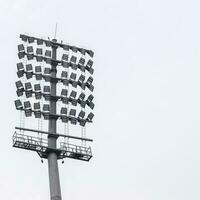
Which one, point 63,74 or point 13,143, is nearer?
point 13,143

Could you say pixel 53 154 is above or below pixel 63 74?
below

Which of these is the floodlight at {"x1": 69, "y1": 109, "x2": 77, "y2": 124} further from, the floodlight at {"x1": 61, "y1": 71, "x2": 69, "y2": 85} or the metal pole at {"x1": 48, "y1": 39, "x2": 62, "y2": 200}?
the floodlight at {"x1": 61, "y1": 71, "x2": 69, "y2": 85}

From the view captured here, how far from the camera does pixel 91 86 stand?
85.6 metres

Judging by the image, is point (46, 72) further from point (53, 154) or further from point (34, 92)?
point (53, 154)

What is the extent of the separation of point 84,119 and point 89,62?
20.5 feet

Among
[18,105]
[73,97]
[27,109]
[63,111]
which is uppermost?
[73,97]

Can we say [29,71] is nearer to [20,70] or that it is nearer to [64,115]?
[20,70]

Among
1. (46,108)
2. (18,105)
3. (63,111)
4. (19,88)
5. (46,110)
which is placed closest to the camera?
(18,105)

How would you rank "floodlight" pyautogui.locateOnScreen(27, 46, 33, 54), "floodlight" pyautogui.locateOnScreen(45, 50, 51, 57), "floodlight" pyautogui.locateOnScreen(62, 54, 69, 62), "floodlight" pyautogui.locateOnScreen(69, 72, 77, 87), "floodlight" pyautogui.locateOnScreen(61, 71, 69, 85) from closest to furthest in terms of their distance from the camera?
"floodlight" pyautogui.locateOnScreen(27, 46, 33, 54) → "floodlight" pyautogui.locateOnScreen(61, 71, 69, 85) → "floodlight" pyautogui.locateOnScreen(69, 72, 77, 87) → "floodlight" pyautogui.locateOnScreen(45, 50, 51, 57) → "floodlight" pyautogui.locateOnScreen(62, 54, 69, 62)

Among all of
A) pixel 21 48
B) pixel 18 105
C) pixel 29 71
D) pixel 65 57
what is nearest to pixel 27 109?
pixel 18 105

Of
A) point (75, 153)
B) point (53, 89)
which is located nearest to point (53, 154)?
point (75, 153)

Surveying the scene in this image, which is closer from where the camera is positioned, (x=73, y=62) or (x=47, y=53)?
(x=47, y=53)

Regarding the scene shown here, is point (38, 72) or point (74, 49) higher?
point (74, 49)

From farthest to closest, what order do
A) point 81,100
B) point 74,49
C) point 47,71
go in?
point 74,49 < point 81,100 < point 47,71
